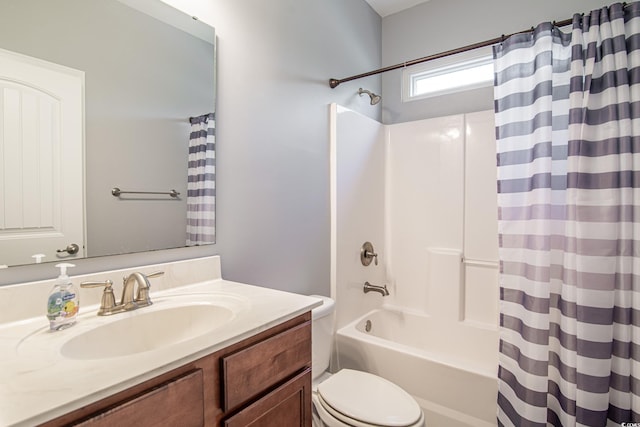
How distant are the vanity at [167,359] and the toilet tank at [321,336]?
479mm

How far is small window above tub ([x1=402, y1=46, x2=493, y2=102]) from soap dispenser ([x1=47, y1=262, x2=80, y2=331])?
8.28ft

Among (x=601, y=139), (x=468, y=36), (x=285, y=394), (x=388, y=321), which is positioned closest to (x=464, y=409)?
(x=388, y=321)

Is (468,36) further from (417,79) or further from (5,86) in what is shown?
(5,86)

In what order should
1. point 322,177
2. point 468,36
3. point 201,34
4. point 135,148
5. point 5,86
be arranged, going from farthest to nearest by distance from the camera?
1. point 468,36
2. point 322,177
3. point 201,34
4. point 135,148
5. point 5,86

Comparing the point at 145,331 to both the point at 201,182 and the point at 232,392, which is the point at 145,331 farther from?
the point at 201,182

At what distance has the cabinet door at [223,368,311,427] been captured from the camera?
82 cm

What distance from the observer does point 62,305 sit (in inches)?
32.9

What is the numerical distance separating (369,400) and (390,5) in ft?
9.03

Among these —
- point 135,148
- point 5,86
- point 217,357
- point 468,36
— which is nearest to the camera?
point 217,357

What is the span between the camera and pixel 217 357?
30.0 inches

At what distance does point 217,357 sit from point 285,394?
30cm

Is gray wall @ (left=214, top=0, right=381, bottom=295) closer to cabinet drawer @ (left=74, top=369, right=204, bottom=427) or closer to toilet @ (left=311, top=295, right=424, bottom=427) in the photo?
toilet @ (left=311, top=295, right=424, bottom=427)

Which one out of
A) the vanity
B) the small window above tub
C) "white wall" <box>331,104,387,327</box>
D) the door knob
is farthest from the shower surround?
the door knob

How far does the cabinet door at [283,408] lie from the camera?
2.70ft
